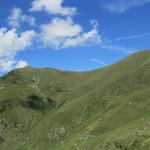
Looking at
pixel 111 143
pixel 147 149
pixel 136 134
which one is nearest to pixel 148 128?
pixel 136 134

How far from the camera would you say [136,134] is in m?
184

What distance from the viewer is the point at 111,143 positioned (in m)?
197

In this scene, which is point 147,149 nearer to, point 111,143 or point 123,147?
point 123,147

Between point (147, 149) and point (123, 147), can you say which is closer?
point (147, 149)

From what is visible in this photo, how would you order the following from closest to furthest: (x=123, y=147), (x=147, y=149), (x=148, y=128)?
1. (x=147, y=149)
2. (x=123, y=147)
3. (x=148, y=128)

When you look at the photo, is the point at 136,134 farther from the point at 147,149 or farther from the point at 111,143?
the point at 147,149

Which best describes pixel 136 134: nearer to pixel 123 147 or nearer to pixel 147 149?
pixel 123 147

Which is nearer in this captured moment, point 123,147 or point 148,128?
point 123,147

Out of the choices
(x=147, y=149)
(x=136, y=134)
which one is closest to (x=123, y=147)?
(x=136, y=134)

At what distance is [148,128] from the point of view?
189750 millimetres

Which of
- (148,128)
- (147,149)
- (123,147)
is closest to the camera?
(147,149)

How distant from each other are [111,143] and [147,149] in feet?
184

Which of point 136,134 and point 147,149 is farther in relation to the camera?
point 136,134

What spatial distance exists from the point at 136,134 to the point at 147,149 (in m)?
42.2
